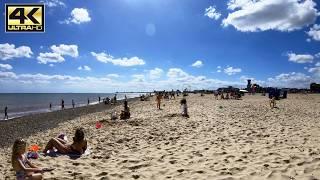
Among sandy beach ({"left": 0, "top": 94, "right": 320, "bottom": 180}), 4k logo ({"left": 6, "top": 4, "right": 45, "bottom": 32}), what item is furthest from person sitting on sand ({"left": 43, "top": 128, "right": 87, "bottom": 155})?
4k logo ({"left": 6, "top": 4, "right": 45, "bottom": 32})

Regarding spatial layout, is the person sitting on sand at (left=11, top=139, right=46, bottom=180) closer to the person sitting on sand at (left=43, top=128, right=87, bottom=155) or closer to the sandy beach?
the sandy beach

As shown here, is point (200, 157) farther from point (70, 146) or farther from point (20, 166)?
point (20, 166)

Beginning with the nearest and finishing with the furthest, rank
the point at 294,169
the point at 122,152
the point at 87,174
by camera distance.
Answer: the point at 294,169 < the point at 87,174 < the point at 122,152

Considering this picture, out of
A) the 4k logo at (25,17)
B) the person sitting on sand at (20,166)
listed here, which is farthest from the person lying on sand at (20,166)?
the 4k logo at (25,17)

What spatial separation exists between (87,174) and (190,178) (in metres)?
2.41

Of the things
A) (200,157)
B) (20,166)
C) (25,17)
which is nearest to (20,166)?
(20,166)

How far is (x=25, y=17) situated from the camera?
16.1 metres

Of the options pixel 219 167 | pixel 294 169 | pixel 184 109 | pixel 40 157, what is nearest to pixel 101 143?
pixel 40 157

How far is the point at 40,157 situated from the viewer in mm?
9328

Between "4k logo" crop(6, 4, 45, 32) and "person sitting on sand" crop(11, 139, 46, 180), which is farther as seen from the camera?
"4k logo" crop(6, 4, 45, 32)

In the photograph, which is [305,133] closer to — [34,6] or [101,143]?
[101,143]

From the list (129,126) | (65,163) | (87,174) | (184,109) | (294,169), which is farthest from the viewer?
(184,109)

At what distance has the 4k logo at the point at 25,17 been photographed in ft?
51.4

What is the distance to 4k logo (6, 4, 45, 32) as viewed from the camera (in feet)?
51.4
